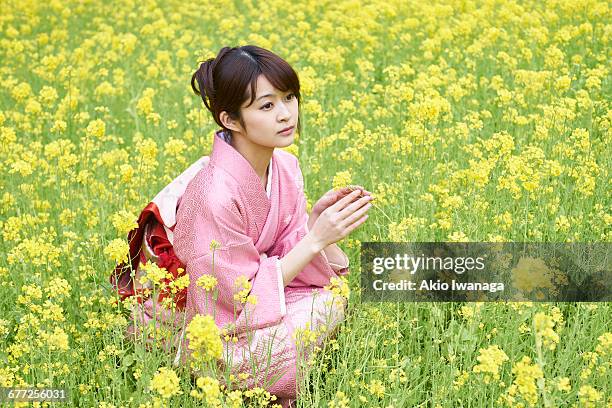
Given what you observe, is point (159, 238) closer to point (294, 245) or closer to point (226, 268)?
point (226, 268)

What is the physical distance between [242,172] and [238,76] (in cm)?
38

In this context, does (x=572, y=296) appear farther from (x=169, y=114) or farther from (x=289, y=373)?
(x=169, y=114)

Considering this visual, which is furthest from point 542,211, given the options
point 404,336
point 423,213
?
point 404,336

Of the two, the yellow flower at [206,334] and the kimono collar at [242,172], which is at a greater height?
the kimono collar at [242,172]

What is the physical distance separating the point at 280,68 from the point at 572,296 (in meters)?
1.56

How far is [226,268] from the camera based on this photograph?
11.2ft

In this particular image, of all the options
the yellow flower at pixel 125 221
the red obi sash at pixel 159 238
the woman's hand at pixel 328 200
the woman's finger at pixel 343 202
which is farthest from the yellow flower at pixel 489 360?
the yellow flower at pixel 125 221

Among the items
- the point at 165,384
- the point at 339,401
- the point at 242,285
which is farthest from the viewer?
the point at 242,285

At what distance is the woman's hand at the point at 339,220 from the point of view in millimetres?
3361

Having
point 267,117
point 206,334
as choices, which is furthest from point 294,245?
point 206,334

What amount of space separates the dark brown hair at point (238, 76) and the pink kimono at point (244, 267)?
7.1 inches

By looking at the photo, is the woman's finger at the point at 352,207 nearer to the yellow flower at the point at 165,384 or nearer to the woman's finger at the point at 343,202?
the woman's finger at the point at 343,202

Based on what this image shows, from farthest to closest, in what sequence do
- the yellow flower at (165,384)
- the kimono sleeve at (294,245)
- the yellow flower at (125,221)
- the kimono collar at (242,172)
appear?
1. the kimono sleeve at (294,245)
2. the kimono collar at (242,172)
3. the yellow flower at (125,221)
4. the yellow flower at (165,384)

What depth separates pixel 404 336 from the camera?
379 cm
